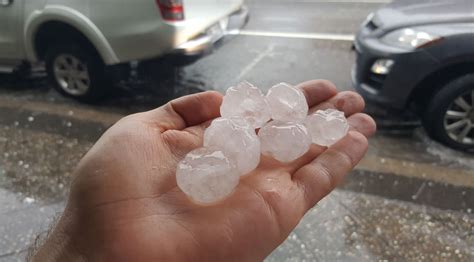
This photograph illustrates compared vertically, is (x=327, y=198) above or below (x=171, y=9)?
below

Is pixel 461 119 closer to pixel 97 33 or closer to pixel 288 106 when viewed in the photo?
pixel 288 106

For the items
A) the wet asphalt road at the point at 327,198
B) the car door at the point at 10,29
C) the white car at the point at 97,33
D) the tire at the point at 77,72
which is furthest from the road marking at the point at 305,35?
the car door at the point at 10,29

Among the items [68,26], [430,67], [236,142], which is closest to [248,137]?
[236,142]

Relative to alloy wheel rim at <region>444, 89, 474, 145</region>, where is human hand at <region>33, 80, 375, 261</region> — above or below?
above

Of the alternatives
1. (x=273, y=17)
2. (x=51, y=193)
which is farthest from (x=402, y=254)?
(x=273, y=17)

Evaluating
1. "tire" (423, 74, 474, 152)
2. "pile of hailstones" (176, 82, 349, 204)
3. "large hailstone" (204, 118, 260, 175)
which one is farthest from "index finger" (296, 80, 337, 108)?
"tire" (423, 74, 474, 152)

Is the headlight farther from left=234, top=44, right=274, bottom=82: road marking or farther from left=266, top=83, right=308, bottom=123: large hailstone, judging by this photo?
left=234, top=44, right=274, bottom=82: road marking
